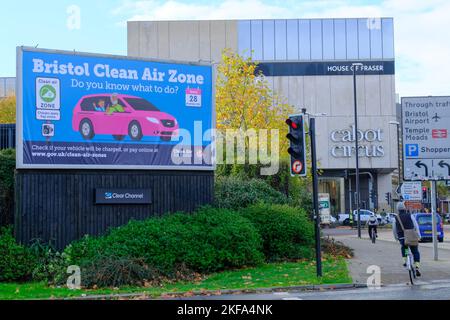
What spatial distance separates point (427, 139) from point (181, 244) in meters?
9.18

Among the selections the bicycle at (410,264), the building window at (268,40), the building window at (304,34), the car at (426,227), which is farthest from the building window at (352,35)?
the bicycle at (410,264)

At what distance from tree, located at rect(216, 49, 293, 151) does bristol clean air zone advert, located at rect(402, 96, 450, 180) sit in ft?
32.5

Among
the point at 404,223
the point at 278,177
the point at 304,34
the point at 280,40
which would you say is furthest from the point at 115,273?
the point at 304,34

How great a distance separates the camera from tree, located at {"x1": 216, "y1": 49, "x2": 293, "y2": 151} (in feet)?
99.1

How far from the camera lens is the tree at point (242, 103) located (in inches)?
1190

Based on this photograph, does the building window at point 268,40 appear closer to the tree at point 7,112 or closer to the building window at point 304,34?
the building window at point 304,34

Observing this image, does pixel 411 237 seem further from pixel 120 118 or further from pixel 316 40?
pixel 316 40

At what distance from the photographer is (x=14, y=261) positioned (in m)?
16.5

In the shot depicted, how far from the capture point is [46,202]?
59.0 feet

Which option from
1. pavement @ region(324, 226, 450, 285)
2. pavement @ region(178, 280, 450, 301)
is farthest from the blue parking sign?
→ pavement @ region(178, 280, 450, 301)
